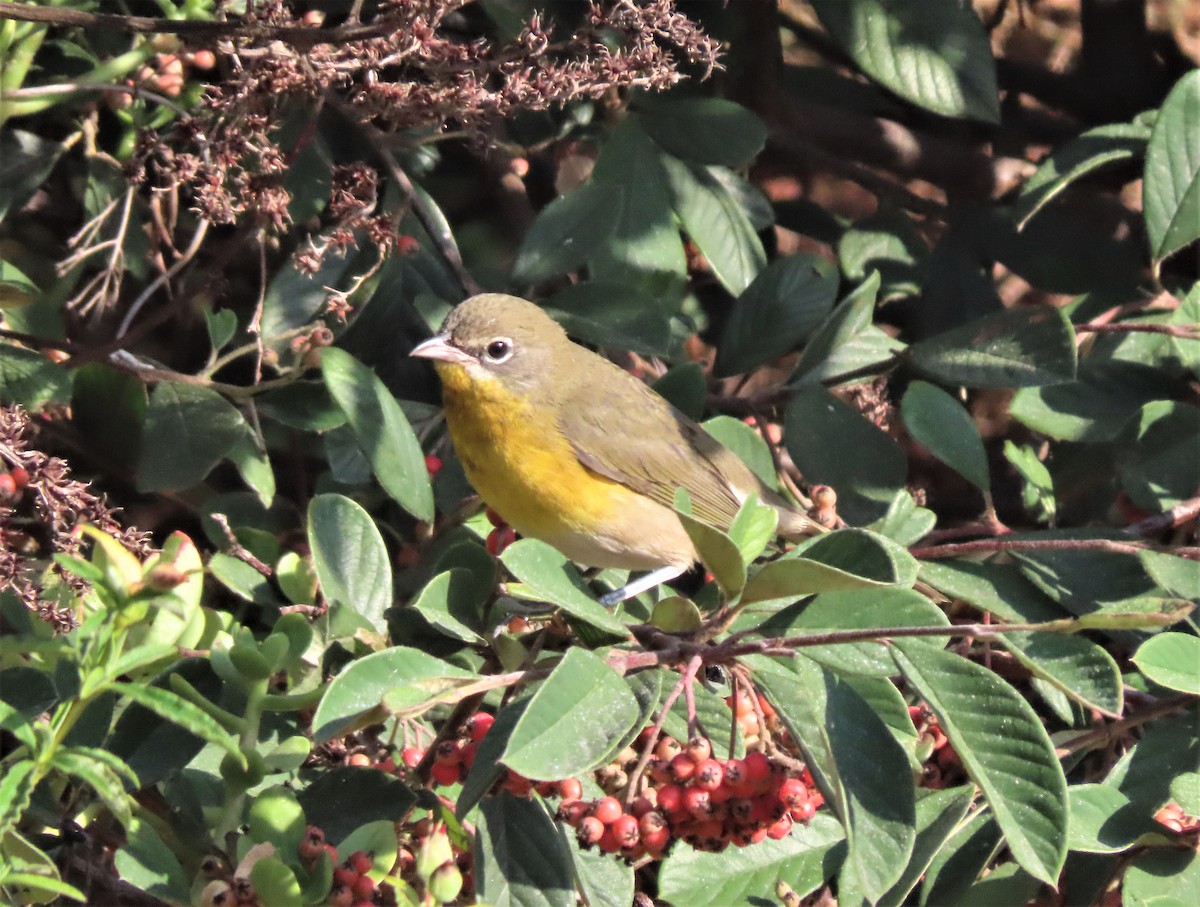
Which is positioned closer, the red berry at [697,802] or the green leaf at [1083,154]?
the red berry at [697,802]

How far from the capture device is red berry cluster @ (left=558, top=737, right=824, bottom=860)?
1.83 metres

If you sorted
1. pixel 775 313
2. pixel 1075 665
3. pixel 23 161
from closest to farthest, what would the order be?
pixel 1075 665, pixel 23 161, pixel 775 313

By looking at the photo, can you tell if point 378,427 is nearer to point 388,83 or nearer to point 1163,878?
point 388,83

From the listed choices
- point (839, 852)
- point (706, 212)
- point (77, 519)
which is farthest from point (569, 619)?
point (706, 212)

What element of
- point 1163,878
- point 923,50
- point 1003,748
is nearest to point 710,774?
point 1003,748

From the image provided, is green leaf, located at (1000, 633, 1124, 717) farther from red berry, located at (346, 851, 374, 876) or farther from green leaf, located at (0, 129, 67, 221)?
green leaf, located at (0, 129, 67, 221)

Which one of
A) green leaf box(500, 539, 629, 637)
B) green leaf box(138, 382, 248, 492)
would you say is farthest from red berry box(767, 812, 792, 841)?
green leaf box(138, 382, 248, 492)

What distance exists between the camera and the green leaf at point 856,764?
163 centimetres

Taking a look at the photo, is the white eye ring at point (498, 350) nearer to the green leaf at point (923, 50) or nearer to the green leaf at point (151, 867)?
the green leaf at point (923, 50)

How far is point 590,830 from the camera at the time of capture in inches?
71.5

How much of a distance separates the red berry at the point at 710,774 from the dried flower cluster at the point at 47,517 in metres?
0.93

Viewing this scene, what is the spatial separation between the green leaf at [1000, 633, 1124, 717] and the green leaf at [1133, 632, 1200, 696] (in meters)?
0.22

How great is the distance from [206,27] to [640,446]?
164 centimetres

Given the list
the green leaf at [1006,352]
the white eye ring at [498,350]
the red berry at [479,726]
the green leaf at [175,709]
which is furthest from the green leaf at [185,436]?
the green leaf at [1006,352]
